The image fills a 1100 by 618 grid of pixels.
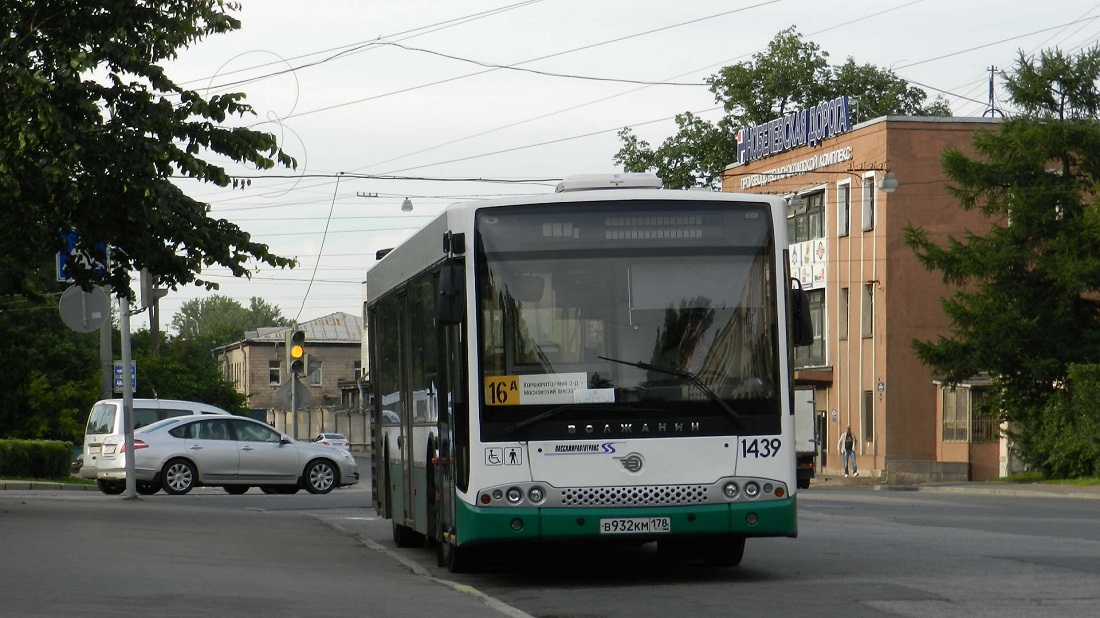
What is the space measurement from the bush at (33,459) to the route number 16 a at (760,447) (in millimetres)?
26234

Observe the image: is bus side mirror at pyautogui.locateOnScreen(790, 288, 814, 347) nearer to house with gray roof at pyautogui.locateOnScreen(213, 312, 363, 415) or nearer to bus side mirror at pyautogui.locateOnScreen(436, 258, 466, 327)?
bus side mirror at pyautogui.locateOnScreen(436, 258, 466, 327)

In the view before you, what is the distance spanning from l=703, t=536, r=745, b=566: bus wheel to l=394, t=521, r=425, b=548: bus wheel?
4281 millimetres

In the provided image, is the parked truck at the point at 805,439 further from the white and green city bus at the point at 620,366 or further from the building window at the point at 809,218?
the white and green city bus at the point at 620,366

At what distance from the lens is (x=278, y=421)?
376 feet

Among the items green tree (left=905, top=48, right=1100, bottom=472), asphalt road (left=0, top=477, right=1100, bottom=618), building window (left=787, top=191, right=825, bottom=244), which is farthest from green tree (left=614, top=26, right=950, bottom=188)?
asphalt road (left=0, top=477, right=1100, bottom=618)

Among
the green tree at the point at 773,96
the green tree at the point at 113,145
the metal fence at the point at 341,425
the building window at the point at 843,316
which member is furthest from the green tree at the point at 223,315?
the green tree at the point at 113,145

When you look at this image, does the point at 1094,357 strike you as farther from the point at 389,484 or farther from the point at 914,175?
the point at 389,484

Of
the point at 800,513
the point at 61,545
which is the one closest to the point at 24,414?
the point at 800,513

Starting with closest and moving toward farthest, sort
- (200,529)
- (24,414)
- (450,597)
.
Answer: (450,597) → (200,529) → (24,414)

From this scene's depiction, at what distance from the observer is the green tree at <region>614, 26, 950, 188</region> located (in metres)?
73.4

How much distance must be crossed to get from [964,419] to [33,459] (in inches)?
1194

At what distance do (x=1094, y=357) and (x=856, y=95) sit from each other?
28327 millimetres

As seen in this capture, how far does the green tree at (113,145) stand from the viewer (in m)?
19.9

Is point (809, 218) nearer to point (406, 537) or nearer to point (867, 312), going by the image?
point (867, 312)
